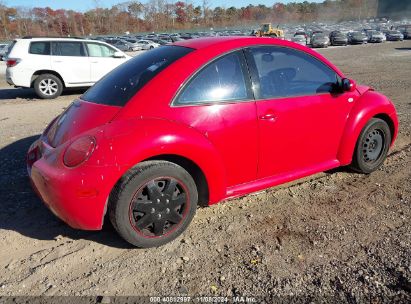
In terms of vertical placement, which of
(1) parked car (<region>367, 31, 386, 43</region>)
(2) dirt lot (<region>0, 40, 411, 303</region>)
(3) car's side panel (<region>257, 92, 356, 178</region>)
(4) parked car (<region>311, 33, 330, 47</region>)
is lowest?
(2) dirt lot (<region>0, 40, 411, 303</region>)

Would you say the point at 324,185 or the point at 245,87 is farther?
the point at 324,185

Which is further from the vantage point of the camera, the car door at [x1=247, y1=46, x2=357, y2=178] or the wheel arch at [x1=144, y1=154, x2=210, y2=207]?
the car door at [x1=247, y1=46, x2=357, y2=178]

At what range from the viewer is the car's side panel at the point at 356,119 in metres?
3.90

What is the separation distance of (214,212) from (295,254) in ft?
3.14

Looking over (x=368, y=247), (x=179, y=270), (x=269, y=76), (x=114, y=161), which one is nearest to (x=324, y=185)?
(x=368, y=247)

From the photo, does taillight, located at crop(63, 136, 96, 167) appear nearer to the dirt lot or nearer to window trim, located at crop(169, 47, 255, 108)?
window trim, located at crop(169, 47, 255, 108)

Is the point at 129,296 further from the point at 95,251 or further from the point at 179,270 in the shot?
the point at 95,251

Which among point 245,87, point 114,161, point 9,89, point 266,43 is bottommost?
point 9,89

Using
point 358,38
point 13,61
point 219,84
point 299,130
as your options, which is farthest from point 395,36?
point 219,84

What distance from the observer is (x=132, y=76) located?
3311mm

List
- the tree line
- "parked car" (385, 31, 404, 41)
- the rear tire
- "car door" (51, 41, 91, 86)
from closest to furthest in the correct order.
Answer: the rear tire → "car door" (51, 41, 91, 86) → "parked car" (385, 31, 404, 41) → the tree line

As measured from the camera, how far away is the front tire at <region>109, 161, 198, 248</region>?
9.09 ft

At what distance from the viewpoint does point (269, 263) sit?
2.82 meters

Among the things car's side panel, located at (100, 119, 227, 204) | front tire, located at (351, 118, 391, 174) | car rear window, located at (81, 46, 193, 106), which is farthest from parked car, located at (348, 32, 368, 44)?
car's side panel, located at (100, 119, 227, 204)
